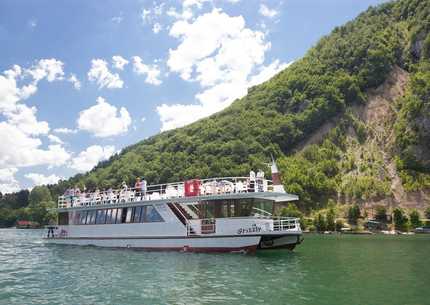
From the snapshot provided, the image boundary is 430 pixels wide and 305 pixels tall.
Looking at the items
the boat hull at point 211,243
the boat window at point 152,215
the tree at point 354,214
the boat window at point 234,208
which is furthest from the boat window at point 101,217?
the tree at point 354,214

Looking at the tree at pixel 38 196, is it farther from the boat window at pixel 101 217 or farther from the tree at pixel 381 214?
the boat window at pixel 101 217

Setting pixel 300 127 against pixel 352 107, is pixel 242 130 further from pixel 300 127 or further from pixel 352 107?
pixel 352 107

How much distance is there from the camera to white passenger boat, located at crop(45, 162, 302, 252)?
31.1 m

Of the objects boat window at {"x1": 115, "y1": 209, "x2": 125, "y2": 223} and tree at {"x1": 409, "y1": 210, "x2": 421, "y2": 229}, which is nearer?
boat window at {"x1": 115, "y1": 209, "x2": 125, "y2": 223}

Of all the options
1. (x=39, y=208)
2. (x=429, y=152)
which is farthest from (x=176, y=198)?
(x=39, y=208)

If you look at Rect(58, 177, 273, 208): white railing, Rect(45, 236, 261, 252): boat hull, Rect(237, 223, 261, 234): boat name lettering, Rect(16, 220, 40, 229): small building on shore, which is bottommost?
Rect(45, 236, 261, 252): boat hull

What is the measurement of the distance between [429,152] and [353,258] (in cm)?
8096

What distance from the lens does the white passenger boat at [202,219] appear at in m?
31.1

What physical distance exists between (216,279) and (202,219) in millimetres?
11943

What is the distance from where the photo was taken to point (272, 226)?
100 ft

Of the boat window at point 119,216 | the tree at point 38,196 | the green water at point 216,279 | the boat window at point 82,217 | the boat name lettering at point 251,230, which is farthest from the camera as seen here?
the tree at point 38,196

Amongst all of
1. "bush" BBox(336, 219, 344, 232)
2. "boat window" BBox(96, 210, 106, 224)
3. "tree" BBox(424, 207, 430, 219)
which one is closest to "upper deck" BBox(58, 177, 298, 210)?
"boat window" BBox(96, 210, 106, 224)

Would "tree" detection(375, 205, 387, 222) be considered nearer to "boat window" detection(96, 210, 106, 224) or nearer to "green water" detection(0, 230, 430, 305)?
"green water" detection(0, 230, 430, 305)

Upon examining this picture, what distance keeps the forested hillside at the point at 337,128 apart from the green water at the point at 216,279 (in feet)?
221
